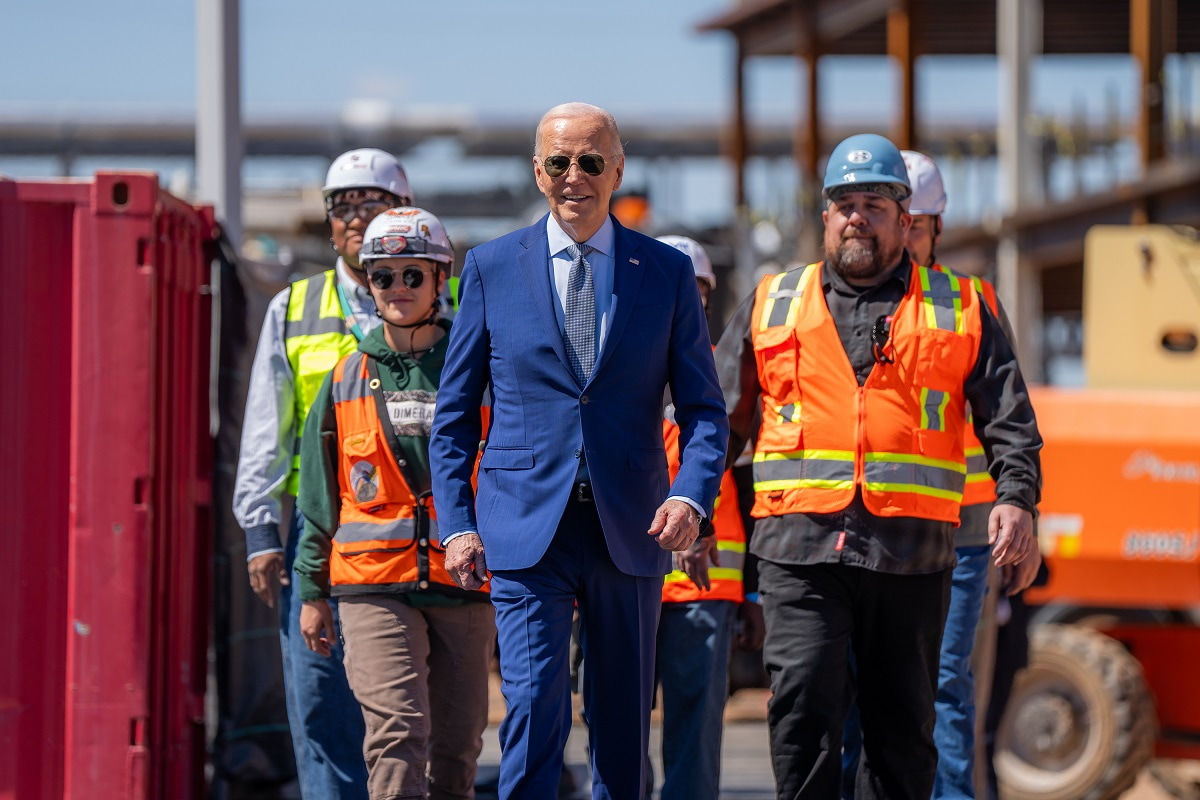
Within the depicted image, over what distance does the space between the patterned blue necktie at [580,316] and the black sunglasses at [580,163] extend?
0.75ft

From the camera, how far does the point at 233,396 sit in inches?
310

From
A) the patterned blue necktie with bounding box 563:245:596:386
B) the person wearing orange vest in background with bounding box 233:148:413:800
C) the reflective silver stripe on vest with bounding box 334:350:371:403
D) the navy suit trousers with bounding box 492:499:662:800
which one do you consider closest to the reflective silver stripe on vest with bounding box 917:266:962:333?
the patterned blue necktie with bounding box 563:245:596:386

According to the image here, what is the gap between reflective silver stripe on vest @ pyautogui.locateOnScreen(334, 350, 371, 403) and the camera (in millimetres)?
5887

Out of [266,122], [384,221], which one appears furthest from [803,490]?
[266,122]

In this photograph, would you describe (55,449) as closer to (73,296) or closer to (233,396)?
(73,296)

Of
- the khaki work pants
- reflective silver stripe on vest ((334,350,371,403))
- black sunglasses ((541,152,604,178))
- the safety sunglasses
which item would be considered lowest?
the khaki work pants

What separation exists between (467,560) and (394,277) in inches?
52.4

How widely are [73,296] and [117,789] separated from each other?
1.76 m

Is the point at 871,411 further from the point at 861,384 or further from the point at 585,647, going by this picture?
the point at 585,647

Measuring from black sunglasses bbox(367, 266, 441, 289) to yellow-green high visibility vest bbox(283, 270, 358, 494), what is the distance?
52cm

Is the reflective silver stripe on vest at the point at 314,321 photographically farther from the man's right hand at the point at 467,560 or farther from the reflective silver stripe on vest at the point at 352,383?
the man's right hand at the point at 467,560

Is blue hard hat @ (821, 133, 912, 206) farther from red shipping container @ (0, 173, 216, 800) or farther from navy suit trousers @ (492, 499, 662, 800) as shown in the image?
red shipping container @ (0, 173, 216, 800)

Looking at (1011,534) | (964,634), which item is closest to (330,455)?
(1011,534)

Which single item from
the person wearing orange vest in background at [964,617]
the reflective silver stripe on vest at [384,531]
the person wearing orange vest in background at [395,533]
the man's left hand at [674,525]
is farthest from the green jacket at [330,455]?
the person wearing orange vest in background at [964,617]
